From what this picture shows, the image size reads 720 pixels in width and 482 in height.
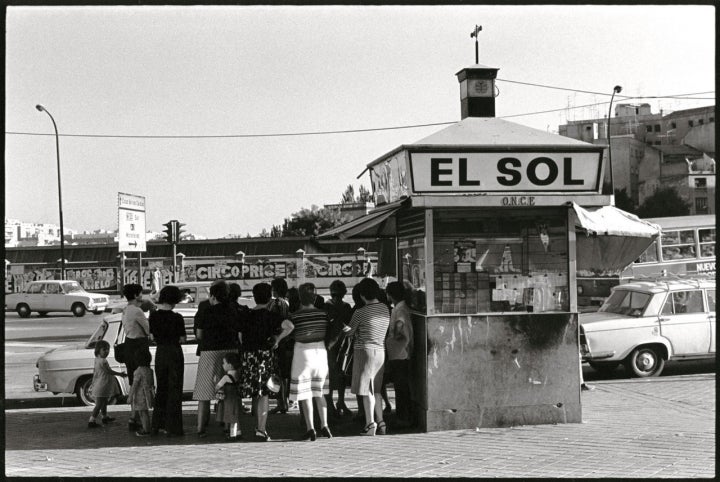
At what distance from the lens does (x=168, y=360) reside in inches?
363

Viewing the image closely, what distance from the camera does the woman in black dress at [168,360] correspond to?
9164mm

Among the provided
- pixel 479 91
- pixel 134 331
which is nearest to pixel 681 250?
pixel 479 91

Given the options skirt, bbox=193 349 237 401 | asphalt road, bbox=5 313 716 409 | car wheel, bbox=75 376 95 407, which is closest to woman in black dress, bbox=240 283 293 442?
skirt, bbox=193 349 237 401

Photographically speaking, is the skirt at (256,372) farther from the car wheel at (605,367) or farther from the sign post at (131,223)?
the sign post at (131,223)

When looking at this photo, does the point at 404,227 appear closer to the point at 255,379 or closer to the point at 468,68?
the point at 468,68

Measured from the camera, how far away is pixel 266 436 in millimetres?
8750

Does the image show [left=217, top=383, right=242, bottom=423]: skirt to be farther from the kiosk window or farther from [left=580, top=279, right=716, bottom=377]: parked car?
[left=580, top=279, right=716, bottom=377]: parked car

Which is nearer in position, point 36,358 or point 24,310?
point 36,358

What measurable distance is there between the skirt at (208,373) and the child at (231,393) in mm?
139

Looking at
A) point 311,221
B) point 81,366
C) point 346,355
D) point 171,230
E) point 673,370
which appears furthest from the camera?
point 311,221

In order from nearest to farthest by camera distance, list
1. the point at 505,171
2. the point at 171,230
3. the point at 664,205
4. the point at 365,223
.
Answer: the point at 505,171 < the point at 365,223 < the point at 171,230 < the point at 664,205

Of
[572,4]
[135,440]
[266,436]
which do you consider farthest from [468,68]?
[135,440]

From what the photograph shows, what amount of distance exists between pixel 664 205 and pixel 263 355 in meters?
73.3

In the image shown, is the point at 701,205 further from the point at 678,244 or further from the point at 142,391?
the point at 142,391
